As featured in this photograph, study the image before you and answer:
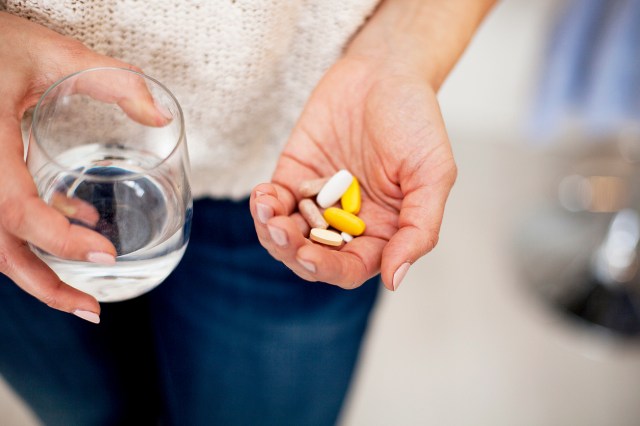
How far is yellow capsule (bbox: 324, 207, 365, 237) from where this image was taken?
61cm

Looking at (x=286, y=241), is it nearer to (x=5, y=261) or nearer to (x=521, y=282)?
(x=5, y=261)

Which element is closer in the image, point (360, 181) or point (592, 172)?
point (360, 181)

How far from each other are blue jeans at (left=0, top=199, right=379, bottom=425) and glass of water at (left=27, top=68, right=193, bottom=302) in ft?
0.74

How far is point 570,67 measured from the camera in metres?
1.14

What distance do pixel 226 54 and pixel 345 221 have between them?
0.21 metres

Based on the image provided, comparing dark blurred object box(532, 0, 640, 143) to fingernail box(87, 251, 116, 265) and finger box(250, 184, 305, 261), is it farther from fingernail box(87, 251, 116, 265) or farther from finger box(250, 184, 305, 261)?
fingernail box(87, 251, 116, 265)

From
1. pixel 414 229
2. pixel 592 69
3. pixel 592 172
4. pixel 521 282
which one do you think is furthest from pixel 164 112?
pixel 592 172

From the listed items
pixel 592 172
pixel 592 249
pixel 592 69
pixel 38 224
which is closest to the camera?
pixel 38 224

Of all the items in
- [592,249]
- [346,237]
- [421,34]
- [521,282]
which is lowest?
[521,282]

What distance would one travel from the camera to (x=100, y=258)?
45 centimetres

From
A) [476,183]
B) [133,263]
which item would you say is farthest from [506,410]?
[133,263]

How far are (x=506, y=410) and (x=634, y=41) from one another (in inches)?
29.5

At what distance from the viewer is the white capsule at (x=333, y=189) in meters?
0.63

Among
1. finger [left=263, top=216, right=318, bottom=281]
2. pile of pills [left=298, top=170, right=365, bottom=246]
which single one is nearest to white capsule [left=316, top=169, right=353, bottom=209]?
pile of pills [left=298, top=170, right=365, bottom=246]
